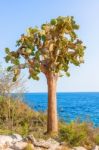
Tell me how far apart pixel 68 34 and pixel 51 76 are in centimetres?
200

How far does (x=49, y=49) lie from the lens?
788 inches

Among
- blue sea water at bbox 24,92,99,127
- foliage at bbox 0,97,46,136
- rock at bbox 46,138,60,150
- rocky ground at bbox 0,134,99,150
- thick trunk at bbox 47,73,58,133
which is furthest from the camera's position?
blue sea water at bbox 24,92,99,127

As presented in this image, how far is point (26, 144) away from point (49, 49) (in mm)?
4744

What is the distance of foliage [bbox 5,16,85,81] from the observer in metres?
19.6

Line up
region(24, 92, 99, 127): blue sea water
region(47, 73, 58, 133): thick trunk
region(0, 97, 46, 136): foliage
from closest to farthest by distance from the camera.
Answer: region(47, 73, 58, 133): thick trunk, region(0, 97, 46, 136): foliage, region(24, 92, 99, 127): blue sea water

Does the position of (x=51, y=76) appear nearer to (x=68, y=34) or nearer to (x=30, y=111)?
(x=68, y=34)

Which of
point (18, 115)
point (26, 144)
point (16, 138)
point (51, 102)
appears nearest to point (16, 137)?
point (16, 138)

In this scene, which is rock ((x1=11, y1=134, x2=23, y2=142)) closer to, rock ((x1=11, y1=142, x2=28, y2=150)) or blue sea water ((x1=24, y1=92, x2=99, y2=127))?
rock ((x1=11, y1=142, x2=28, y2=150))

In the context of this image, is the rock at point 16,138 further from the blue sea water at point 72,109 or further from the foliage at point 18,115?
the foliage at point 18,115

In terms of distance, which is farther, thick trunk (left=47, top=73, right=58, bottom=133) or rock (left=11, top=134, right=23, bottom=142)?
thick trunk (left=47, top=73, right=58, bottom=133)

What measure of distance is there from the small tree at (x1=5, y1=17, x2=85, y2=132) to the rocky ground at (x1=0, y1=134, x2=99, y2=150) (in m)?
2.19

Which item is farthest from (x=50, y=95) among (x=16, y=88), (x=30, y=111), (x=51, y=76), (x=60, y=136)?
(x=30, y=111)

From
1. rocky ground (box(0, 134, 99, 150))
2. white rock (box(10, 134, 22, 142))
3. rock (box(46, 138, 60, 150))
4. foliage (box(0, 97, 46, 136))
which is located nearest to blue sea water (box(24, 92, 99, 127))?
foliage (box(0, 97, 46, 136))

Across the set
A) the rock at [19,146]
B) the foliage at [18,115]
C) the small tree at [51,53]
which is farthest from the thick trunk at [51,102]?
the foliage at [18,115]
